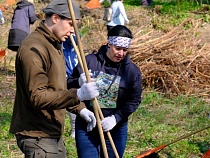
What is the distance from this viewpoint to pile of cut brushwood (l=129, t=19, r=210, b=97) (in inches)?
344

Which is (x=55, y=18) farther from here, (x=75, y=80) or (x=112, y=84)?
(x=112, y=84)

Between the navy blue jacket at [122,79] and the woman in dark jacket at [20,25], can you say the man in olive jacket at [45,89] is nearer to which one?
the navy blue jacket at [122,79]

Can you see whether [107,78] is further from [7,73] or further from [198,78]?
[7,73]

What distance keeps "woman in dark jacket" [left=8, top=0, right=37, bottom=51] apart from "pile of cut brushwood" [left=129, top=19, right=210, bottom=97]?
1980 mm

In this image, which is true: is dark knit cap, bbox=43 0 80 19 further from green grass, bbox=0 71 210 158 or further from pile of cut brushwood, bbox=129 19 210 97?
pile of cut brushwood, bbox=129 19 210 97

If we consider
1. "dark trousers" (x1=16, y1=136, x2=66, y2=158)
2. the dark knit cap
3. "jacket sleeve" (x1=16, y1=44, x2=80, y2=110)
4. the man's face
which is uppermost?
the dark knit cap

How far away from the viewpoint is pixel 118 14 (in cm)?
1175

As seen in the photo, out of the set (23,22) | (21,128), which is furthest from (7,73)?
(21,128)

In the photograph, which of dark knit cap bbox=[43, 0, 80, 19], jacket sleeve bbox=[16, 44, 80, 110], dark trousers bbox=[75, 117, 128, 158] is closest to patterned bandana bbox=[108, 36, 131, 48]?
dark trousers bbox=[75, 117, 128, 158]

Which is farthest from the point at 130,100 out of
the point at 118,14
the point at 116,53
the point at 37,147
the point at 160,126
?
the point at 118,14

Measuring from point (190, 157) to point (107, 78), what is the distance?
2.19 metres

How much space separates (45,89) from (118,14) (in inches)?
340

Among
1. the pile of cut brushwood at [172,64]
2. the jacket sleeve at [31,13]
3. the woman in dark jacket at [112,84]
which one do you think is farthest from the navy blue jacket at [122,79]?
the jacket sleeve at [31,13]

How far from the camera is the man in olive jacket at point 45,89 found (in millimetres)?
3258
